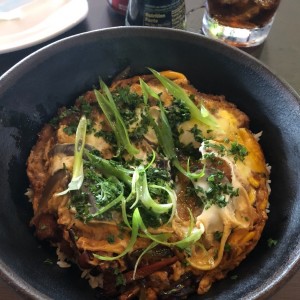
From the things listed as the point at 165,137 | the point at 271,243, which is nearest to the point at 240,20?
the point at 165,137

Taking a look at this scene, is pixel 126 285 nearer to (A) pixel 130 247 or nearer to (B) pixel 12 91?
(A) pixel 130 247

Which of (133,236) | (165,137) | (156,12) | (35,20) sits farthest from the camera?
(35,20)

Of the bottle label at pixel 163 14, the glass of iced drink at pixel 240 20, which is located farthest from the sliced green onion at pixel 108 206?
the glass of iced drink at pixel 240 20

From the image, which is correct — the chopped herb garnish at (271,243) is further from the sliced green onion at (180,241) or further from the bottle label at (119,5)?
the bottle label at (119,5)

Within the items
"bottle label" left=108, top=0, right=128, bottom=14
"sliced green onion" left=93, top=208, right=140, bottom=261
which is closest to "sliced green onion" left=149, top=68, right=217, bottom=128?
"sliced green onion" left=93, top=208, right=140, bottom=261

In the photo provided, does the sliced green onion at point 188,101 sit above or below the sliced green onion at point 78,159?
above

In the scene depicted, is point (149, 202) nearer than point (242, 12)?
Yes

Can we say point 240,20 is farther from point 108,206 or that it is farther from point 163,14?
point 108,206
